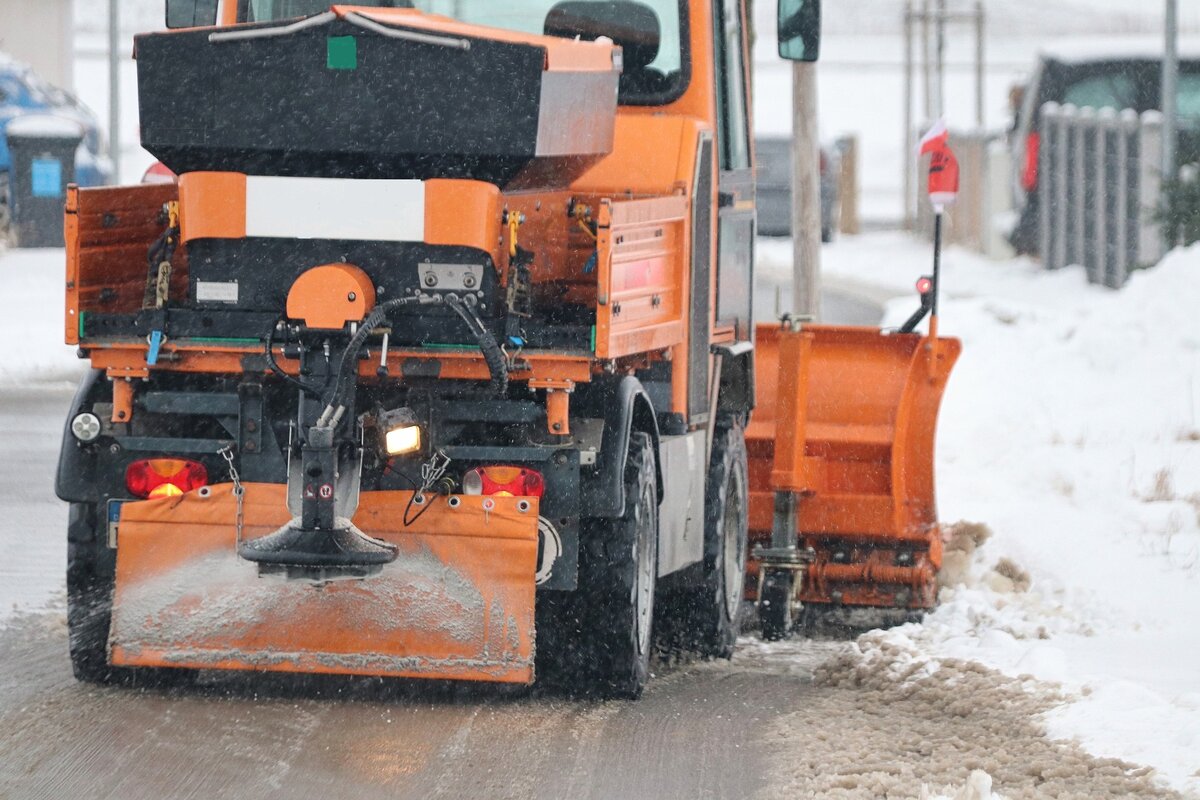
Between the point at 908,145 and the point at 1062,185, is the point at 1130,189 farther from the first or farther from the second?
the point at 908,145

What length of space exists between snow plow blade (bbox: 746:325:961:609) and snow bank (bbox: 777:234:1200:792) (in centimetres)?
37

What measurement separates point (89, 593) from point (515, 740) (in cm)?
152

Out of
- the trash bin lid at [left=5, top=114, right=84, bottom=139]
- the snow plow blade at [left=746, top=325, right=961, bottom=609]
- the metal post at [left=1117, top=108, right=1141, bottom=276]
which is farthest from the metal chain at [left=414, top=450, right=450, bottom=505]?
the trash bin lid at [left=5, top=114, right=84, bottom=139]

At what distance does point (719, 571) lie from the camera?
8.30 meters

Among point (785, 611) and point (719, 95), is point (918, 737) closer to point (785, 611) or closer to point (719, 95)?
point (785, 611)

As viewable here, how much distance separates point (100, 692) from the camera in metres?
6.94

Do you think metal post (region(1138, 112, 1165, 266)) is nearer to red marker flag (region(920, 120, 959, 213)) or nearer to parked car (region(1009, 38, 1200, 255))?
parked car (region(1009, 38, 1200, 255))

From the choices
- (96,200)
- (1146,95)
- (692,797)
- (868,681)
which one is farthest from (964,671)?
(1146,95)

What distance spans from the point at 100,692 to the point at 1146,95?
68.9ft

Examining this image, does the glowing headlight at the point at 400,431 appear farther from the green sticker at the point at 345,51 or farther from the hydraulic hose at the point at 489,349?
the green sticker at the point at 345,51

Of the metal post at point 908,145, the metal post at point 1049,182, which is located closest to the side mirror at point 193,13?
the metal post at point 1049,182

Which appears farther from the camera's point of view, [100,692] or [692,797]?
[100,692]

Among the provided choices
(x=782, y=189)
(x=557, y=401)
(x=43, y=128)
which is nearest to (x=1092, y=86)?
(x=782, y=189)

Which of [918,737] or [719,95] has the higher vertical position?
[719,95]
